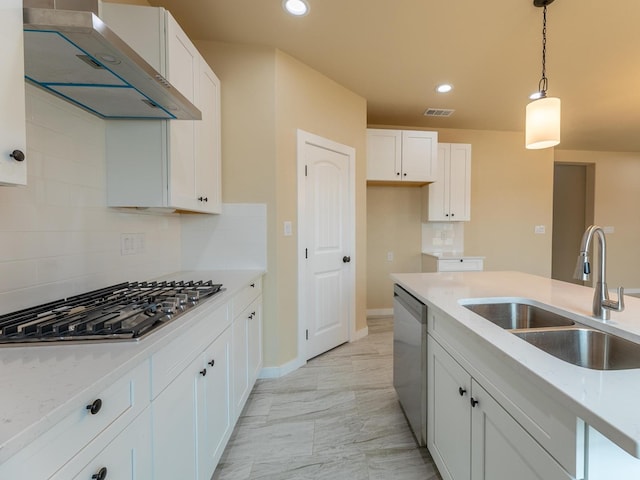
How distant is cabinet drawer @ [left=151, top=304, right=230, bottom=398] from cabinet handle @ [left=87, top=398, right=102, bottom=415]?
228 mm

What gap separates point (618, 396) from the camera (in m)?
0.59

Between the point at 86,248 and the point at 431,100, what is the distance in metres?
3.54

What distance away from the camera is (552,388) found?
639 millimetres

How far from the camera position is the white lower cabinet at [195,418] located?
0.95 metres

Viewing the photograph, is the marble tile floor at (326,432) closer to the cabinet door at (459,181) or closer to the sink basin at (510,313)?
the sink basin at (510,313)

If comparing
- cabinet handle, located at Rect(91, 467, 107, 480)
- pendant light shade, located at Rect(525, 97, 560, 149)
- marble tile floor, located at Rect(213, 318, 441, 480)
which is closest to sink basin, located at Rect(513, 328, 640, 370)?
marble tile floor, located at Rect(213, 318, 441, 480)

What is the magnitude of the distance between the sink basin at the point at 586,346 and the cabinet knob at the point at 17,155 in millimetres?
1701

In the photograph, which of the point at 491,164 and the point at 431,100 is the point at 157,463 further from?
the point at 491,164

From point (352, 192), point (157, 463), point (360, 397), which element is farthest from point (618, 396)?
point (352, 192)

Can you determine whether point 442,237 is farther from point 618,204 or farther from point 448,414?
point 618,204

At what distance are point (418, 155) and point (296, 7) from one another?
2.18 metres

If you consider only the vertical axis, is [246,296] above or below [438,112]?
below

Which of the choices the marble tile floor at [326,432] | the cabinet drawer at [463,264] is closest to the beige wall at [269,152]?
the marble tile floor at [326,432]

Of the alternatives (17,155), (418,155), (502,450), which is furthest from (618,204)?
(17,155)
